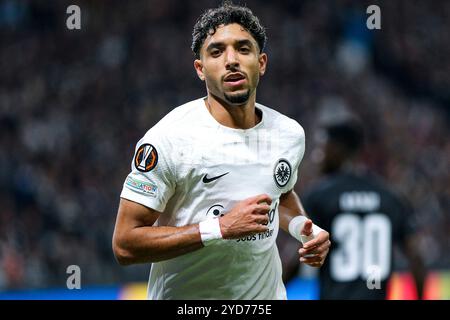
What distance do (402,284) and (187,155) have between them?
5.31 m

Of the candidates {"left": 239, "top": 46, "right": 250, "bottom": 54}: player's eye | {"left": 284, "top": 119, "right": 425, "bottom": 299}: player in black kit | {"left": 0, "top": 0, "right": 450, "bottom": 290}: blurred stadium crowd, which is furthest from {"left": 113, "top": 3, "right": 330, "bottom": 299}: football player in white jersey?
{"left": 0, "top": 0, "right": 450, "bottom": 290}: blurred stadium crowd

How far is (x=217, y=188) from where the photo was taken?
164 inches

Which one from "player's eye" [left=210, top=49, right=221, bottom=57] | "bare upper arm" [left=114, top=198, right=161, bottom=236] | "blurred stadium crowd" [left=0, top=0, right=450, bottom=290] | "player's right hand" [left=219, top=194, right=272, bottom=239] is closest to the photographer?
"player's right hand" [left=219, top=194, right=272, bottom=239]

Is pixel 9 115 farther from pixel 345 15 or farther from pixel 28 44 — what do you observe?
pixel 345 15

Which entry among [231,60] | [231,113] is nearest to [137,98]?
[231,113]

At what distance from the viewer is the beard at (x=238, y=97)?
422cm

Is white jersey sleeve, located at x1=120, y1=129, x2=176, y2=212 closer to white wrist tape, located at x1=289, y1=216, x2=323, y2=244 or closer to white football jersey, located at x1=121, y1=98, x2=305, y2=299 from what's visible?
white football jersey, located at x1=121, y1=98, x2=305, y2=299

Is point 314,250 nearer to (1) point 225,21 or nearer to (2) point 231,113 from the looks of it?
(2) point 231,113

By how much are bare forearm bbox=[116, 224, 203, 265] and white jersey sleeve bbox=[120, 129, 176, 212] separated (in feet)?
0.41

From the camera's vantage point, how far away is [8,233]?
10.6 meters

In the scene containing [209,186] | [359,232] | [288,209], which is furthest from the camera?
[359,232]

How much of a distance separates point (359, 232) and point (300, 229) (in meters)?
1.86

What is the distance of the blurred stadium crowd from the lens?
36.3 feet

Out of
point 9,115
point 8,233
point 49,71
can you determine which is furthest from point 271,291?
point 49,71
